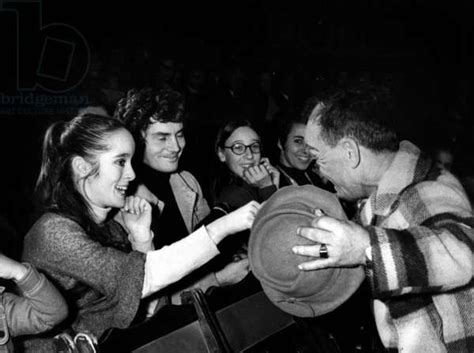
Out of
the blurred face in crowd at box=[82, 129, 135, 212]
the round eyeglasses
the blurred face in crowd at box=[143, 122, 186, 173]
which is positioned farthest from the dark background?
the blurred face in crowd at box=[82, 129, 135, 212]

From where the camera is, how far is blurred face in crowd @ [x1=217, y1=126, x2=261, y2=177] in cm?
364

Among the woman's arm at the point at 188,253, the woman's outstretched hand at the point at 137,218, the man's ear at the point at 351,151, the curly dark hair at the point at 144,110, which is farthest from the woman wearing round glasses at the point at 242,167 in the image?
the man's ear at the point at 351,151

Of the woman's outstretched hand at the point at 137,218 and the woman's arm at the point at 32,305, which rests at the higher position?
the woman's outstretched hand at the point at 137,218

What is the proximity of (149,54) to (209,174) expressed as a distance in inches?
82.5

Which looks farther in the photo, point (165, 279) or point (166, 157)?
point (166, 157)

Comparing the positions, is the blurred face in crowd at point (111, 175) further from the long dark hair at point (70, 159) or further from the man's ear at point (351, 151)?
the man's ear at point (351, 151)

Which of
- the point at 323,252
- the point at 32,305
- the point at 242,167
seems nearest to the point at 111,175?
the point at 32,305

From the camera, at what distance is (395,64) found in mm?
9039

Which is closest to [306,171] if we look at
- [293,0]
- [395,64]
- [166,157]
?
[166,157]

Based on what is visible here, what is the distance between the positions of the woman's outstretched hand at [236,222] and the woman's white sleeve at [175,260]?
0.13 feet

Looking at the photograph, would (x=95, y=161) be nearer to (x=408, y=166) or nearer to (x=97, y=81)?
(x=408, y=166)

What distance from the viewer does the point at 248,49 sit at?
6.98 meters

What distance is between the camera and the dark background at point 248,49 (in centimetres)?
412

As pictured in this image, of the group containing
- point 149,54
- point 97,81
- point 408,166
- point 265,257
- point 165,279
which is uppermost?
point 149,54
